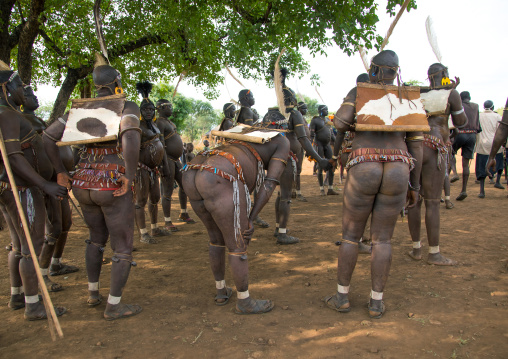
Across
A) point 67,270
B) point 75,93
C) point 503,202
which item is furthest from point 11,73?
point 75,93

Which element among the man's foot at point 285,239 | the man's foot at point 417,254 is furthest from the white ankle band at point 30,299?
the man's foot at point 417,254

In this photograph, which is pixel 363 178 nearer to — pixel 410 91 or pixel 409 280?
pixel 410 91

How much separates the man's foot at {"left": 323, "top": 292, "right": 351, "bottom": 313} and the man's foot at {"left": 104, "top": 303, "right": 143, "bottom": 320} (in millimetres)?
1848

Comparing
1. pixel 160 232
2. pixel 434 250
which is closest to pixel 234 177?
pixel 434 250

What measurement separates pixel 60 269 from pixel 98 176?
7.09ft

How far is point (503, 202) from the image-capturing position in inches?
315

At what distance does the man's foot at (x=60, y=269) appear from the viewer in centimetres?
462

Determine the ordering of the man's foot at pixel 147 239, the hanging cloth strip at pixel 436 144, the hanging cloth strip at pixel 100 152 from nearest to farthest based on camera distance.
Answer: the hanging cloth strip at pixel 100 152 → the hanging cloth strip at pixel 436 144 → the man's foot at pixel 147 239

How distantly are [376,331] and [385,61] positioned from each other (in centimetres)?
234

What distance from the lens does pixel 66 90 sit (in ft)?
28.2

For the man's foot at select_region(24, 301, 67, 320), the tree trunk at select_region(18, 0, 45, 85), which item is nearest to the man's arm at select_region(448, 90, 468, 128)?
the man's foot at select_region(24, 301, 67, 320)

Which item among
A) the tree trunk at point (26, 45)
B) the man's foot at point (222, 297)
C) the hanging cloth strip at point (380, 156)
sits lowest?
the man's foot at point (222, 297)

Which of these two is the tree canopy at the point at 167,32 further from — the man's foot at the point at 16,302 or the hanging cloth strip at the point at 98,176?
the man's foot at the point at 16,302

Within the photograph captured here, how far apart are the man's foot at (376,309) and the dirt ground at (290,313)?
0.26 ft
